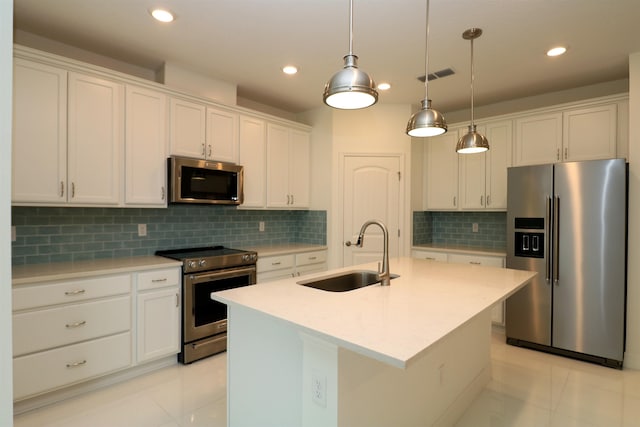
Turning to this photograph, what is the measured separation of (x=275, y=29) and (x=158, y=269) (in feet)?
6.84

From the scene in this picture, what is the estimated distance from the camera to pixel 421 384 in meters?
1.87

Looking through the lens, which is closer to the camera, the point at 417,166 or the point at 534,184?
the point at 534,184

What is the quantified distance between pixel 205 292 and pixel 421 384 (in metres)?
1.96

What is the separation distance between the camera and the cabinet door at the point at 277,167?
3.90 metres

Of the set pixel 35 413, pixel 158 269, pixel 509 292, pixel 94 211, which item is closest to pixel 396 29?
pixel 509 292

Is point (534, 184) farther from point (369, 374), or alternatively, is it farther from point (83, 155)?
point (83, 155)

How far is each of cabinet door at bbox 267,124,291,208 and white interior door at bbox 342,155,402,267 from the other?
74 cm

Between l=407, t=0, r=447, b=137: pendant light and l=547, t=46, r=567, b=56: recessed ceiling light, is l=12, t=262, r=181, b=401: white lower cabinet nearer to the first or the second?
l=407, t=0, r=447, b=137: pendant light

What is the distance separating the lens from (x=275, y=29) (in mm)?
2508

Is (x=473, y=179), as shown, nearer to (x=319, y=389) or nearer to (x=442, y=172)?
(x=442, y=172)

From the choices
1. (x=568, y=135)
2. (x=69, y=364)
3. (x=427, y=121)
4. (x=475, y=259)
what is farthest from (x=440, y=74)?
(x=69, y=364)

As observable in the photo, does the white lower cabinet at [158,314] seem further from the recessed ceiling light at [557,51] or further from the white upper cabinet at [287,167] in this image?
the recessed ceiling light at [557,51]

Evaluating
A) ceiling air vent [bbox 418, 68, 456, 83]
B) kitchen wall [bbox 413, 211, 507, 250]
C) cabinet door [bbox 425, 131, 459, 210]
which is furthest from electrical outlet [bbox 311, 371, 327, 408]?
cabinet door [bbox 425, 131, 459, 210]

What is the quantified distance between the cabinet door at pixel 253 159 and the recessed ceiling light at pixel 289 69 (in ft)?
2.24
